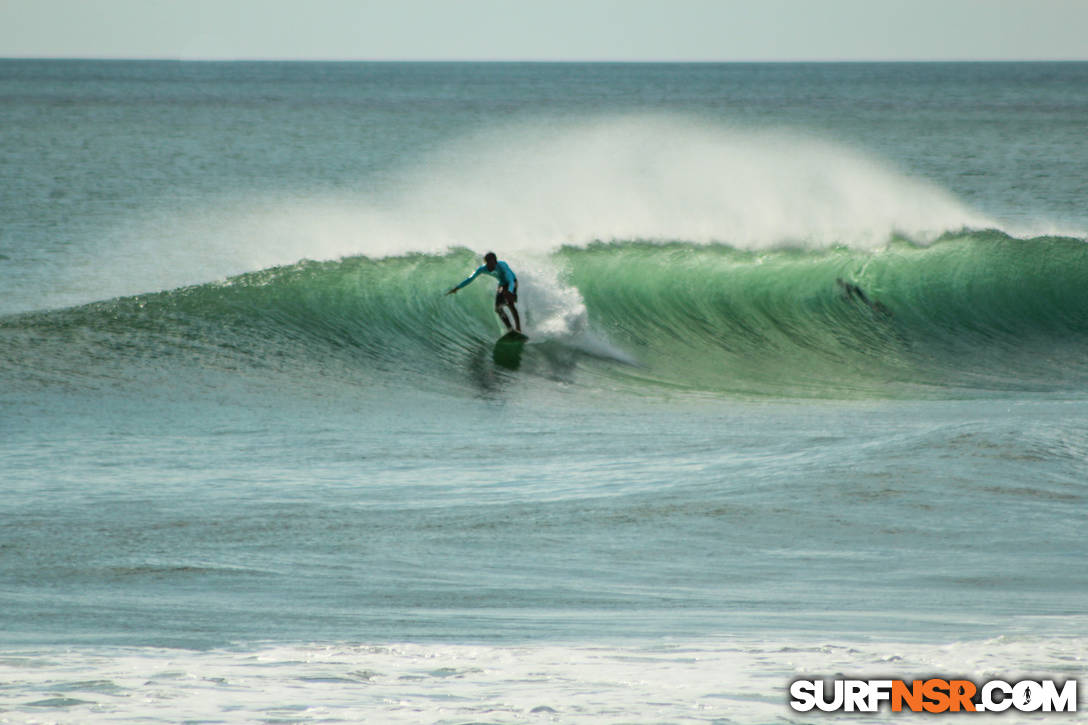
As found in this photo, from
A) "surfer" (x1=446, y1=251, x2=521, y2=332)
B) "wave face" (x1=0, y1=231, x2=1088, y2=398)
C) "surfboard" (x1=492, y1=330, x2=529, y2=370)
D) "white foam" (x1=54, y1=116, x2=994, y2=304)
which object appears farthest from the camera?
A: "white foam" (x1=54, y1=116, x2=994, y2=304)

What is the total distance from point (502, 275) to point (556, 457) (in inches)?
157

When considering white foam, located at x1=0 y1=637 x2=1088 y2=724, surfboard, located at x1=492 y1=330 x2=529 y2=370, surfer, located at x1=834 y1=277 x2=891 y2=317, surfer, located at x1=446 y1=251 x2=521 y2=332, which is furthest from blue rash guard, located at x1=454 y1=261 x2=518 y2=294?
white foam, located at x1=0 y1=637 x2=1088 y2=724

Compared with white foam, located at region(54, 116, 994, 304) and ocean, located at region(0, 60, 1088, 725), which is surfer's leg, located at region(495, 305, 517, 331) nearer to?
ocean, located at region(0, 60, 1088, 725)

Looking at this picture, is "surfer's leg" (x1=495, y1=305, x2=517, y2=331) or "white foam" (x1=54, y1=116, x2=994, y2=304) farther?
"white foam" (x1=54, y1=116, x2=994, y2=304)

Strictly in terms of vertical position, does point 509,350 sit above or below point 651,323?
below

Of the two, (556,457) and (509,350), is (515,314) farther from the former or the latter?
(556,457)

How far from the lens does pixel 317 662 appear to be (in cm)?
435

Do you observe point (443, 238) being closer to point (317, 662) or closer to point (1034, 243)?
point (1034, 243)

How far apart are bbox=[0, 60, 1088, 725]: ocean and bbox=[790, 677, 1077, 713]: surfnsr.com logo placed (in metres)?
0.07

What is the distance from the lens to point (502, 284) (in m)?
12.3

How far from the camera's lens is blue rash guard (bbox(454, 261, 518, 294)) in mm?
11977

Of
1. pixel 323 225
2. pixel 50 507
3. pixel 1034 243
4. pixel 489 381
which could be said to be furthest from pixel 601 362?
pixel 323 225

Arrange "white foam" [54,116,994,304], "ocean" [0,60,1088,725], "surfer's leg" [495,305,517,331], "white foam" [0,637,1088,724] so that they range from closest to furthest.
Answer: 1. "white foam" [0,637,1088,724]
2. "ocean" [0,60,1088,725]
3. "surfer's leg" [495,305,517,331]
4. "white foam" [54,116,994,304]

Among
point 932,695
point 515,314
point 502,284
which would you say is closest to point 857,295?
point 515,314
